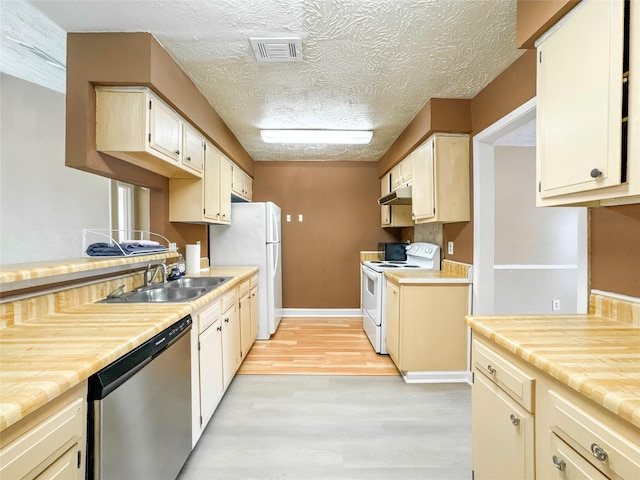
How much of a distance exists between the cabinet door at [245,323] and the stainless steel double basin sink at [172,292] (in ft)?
1.39

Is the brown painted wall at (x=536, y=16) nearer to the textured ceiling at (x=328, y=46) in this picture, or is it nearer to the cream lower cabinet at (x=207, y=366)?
the textured ceiling at (x=328, y=46)

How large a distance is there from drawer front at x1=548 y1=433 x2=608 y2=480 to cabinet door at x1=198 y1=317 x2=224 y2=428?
65.7 inches

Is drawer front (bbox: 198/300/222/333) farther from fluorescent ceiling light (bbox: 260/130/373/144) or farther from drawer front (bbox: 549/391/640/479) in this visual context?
fluorescent ceiling light (bbox: 260/130/373/144)

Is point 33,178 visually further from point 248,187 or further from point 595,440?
point 595,440

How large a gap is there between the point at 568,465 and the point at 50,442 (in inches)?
56.8

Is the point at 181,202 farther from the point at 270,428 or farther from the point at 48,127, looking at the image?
the point at 270,428

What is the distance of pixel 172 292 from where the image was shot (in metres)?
2.26

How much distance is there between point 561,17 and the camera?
120 centimetres

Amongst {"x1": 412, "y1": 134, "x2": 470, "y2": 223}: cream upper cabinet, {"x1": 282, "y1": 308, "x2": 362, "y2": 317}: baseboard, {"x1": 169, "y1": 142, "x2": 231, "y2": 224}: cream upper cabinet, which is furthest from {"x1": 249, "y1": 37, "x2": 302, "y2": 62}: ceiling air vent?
{"x1": 282, "y1": 308, "x2": 362, "y2": 317}: baseboard

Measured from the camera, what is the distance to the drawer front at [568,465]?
79 cm

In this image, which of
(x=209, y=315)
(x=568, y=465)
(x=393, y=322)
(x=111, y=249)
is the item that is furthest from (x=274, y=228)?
(x=568, y=465)

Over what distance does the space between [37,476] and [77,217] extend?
216 cm

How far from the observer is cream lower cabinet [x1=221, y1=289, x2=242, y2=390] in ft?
7.45

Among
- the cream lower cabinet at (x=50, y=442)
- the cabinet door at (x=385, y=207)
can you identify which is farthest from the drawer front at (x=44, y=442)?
the cabinet door at (x=385, y=207)
